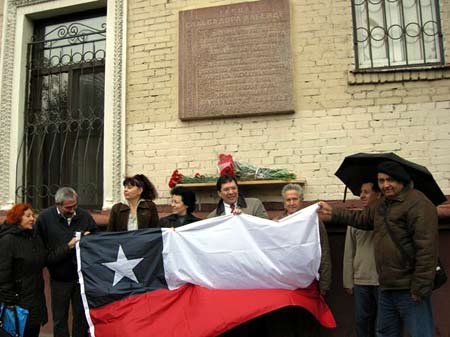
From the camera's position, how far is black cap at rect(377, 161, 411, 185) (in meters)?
3.50

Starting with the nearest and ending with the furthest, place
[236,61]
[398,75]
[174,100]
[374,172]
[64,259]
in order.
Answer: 1. [374,172]
2. [64,259]
3. [398,75]
4. [236,61]
5. [174,100]

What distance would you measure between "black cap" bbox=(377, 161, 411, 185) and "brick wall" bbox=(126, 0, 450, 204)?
63.5 inches

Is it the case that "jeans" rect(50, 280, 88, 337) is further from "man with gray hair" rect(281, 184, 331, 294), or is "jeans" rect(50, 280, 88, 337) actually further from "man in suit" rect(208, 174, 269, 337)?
"man with gray hair" rect(281, 184, 331, 294)

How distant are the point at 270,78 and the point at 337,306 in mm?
2605

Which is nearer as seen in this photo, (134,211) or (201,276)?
(201,276)

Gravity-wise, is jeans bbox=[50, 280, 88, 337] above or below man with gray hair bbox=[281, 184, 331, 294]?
below

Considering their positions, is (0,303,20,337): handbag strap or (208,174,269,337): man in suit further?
(208,174,269,337): man in suit

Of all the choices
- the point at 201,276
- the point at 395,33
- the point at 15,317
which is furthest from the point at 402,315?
the point at 395,33

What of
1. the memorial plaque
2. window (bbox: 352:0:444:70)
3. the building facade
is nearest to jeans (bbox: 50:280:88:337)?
the building facade

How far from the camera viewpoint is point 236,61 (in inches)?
219

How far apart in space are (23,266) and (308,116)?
3.30 metres

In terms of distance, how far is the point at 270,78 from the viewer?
5.45 metres

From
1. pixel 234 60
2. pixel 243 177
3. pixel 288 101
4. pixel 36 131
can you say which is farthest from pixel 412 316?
pixel 36 131

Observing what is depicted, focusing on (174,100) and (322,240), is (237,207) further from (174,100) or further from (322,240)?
(174,100)
